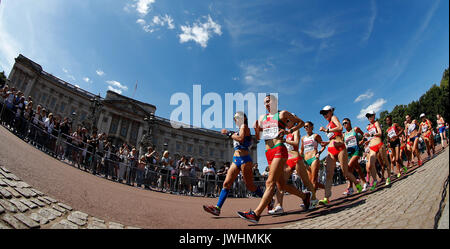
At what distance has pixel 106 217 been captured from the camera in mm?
3064

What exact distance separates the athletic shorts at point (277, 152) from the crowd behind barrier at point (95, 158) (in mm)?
7230

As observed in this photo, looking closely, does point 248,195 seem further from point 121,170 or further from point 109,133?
point 109,133

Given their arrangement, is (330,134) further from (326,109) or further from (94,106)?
(94,106)

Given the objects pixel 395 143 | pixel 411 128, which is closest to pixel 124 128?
pixel 395 143

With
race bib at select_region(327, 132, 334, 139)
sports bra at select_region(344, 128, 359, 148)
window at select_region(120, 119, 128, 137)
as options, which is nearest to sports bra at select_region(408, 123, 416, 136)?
sports bra at select_region(344, 128, 359, 148)

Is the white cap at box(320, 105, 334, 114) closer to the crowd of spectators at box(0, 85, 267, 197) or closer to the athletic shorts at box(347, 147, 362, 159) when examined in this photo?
the athletic shorts at box(347, 147, 362, 159)

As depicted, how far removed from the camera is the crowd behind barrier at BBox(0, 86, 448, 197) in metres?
9.08

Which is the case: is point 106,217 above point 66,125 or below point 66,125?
below

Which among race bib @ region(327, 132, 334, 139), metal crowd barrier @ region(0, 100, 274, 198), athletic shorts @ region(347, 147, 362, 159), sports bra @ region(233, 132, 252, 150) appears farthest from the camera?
metal crowd barrier @ region(0, 100, 274, 198)

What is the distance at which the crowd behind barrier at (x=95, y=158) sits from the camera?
9078 mm

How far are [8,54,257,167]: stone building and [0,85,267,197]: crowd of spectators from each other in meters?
24.6

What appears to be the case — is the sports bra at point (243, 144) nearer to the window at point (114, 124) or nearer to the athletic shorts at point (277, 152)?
the athletic shorts at point (277, 152)
